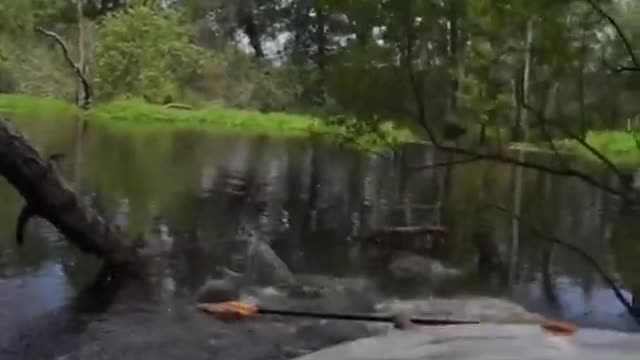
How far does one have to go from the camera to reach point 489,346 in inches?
156

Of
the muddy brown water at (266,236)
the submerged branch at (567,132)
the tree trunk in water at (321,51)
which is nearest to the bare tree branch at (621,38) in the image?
the submerged branch at (567,132)

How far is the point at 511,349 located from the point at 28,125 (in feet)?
96.6

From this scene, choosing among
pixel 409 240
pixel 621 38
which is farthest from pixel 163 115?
pixel 621 38

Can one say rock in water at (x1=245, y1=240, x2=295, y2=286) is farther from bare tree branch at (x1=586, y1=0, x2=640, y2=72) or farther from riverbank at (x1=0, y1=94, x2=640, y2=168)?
riverbank at (x1=0, y1=94, x2=640, y2=168)

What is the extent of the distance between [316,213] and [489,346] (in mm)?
15137

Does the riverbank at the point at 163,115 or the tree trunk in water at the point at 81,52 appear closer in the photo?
the riverbank at the point at 163,115

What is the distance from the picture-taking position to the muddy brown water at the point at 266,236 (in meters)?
9.68

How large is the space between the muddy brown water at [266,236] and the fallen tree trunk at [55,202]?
43cm

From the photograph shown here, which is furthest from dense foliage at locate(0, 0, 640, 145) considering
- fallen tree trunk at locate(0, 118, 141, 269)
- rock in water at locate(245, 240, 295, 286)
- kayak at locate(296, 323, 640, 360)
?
kayak at locate(296, 323, 640, 360)

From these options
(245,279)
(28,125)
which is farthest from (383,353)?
(28,125)

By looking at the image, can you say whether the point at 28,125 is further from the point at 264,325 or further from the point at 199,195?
the point at 264,325

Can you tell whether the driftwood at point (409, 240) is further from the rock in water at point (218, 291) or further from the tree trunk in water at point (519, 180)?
the rock in water at point (218, 291)

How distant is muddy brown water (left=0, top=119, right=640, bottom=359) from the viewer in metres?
9.68

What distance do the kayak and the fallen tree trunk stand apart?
19.1 feet
